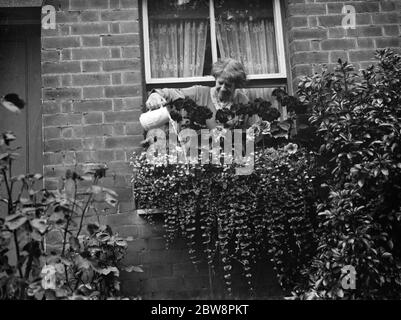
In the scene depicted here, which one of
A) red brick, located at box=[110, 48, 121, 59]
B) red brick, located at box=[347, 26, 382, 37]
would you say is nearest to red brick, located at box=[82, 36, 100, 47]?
red brick, located at box=[110, 48, 121, 59]

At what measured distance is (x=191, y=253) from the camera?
531cm

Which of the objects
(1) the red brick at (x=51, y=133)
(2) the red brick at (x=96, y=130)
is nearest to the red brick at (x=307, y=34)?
(2) the red brick at (x=96, y=130)

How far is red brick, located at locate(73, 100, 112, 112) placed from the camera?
5598 millimetres

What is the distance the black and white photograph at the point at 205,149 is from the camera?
4.72 meters

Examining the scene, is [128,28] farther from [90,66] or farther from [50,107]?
[50,107]

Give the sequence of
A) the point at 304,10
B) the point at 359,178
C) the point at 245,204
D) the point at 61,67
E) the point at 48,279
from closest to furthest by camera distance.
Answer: the point at 48,279, the point at 359,178, the point at 245,204, the point at 61,67, the point at 304,10

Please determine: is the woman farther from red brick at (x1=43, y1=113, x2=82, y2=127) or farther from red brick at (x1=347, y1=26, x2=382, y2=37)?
red brick at (x1=347, y1=26, x2=382, y2=37)

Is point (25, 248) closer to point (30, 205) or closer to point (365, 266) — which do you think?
point (30, 205)

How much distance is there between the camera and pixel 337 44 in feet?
19.5

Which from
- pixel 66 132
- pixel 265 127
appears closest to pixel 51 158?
pixel 66 132

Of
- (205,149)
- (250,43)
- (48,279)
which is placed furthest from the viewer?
(250,43)

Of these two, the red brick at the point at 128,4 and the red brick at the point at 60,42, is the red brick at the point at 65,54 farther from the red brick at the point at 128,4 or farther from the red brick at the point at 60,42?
the red brick at the point at 128,4

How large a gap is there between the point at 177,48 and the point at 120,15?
0.59 m

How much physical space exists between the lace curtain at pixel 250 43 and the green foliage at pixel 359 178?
2.29 feet
